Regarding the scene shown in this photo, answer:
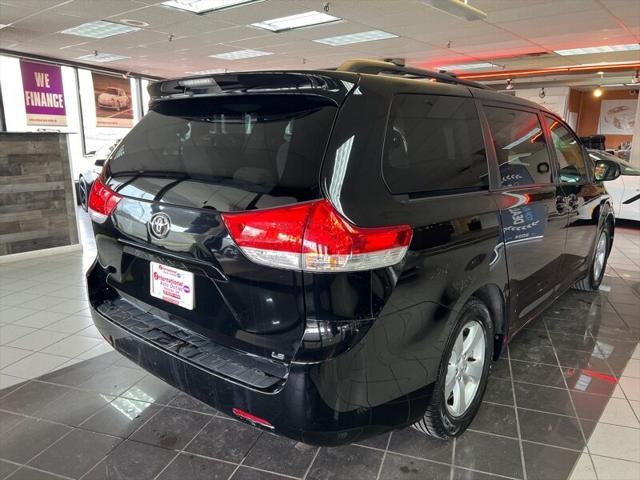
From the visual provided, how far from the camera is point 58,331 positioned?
3.26m

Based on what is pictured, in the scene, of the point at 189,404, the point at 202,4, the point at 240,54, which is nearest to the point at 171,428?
the point at 189,404

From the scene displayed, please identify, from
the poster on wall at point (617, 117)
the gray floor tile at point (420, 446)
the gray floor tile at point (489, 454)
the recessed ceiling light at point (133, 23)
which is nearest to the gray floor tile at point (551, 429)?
the gray floor tile at point (489, 454)

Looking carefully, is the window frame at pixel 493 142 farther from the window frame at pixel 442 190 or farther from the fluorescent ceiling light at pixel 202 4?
the fluorescent ceiling light at pixel 202 4

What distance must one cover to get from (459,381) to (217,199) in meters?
1.28

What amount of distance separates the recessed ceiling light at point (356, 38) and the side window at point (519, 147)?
5693 mm

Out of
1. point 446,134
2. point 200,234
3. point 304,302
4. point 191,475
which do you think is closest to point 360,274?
point 304,302

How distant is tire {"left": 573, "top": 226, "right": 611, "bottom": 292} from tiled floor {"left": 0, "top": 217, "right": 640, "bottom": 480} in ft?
2.71

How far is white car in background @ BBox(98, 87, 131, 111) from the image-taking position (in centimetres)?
1239

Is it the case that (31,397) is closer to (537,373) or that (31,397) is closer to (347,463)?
(347,463)

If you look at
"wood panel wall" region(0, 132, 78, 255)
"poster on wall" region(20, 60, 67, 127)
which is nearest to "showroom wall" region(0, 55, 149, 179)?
"poster on wall" region(20, 60, 67, 127)

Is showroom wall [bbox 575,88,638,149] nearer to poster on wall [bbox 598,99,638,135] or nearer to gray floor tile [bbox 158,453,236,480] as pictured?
poster on wall [bbox 598,99,638,135]

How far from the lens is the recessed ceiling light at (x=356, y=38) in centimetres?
780

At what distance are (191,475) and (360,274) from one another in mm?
1111

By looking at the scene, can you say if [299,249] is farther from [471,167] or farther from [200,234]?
[471,167]
